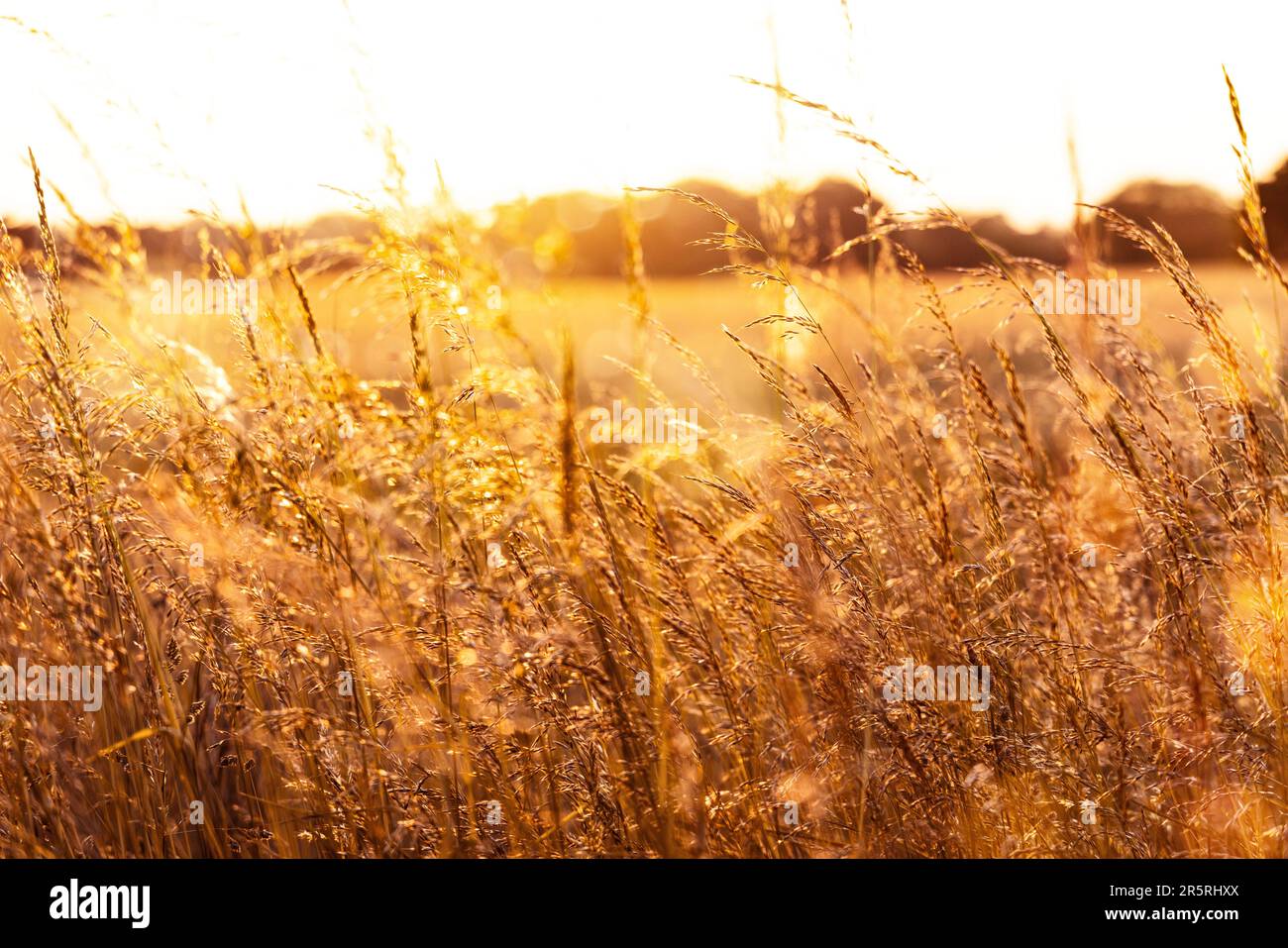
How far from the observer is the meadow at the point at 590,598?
1612mm

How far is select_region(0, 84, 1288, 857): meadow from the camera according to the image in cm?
161

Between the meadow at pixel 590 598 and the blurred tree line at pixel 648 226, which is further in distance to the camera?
the blurred tree line at pixel 648 226

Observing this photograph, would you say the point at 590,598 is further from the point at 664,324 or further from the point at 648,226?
the point at 648,226

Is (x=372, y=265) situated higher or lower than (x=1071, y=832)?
higher

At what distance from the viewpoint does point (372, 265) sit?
1671mm

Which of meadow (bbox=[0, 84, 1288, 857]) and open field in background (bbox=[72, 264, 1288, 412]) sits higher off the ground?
open field in background (bbox=[72, 264, 1288, 412])

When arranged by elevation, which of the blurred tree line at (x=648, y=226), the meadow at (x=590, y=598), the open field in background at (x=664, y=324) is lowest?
the meadow at (x=590, y=598)

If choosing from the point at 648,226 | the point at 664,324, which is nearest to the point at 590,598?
the point at 664,324

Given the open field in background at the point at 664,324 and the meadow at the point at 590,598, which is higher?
the open field in background at the point at 664,324
